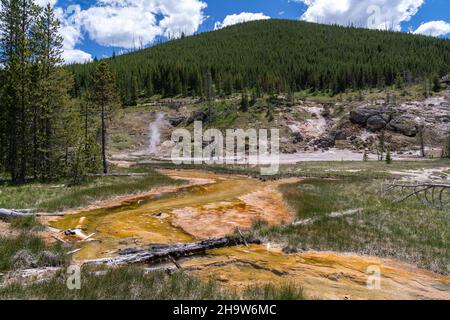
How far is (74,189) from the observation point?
81.5ft

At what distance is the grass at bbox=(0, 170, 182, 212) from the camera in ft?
63.9

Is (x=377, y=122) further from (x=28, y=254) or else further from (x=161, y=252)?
(x=28, y=254)

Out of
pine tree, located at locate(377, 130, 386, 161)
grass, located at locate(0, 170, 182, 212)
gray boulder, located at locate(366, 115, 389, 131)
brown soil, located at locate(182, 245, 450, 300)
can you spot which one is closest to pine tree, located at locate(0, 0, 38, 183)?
grass, located at locate(0, 170, 182, 212)

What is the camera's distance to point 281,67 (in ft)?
487

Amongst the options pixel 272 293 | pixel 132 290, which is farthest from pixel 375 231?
pixel 132 290

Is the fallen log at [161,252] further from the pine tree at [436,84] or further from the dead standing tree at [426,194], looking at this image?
the pine tree at [436,84]

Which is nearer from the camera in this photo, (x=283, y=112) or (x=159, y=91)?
(x=283, y=112)

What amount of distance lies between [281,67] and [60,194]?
138066 millimetres

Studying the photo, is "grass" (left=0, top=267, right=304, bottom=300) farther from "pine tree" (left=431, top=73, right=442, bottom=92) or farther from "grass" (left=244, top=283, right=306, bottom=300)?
"pine tree" (left=431, top=73, right=442, bottom=92)

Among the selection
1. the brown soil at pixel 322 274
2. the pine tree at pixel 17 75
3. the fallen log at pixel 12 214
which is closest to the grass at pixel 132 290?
the brown soil at pixel 322 274
